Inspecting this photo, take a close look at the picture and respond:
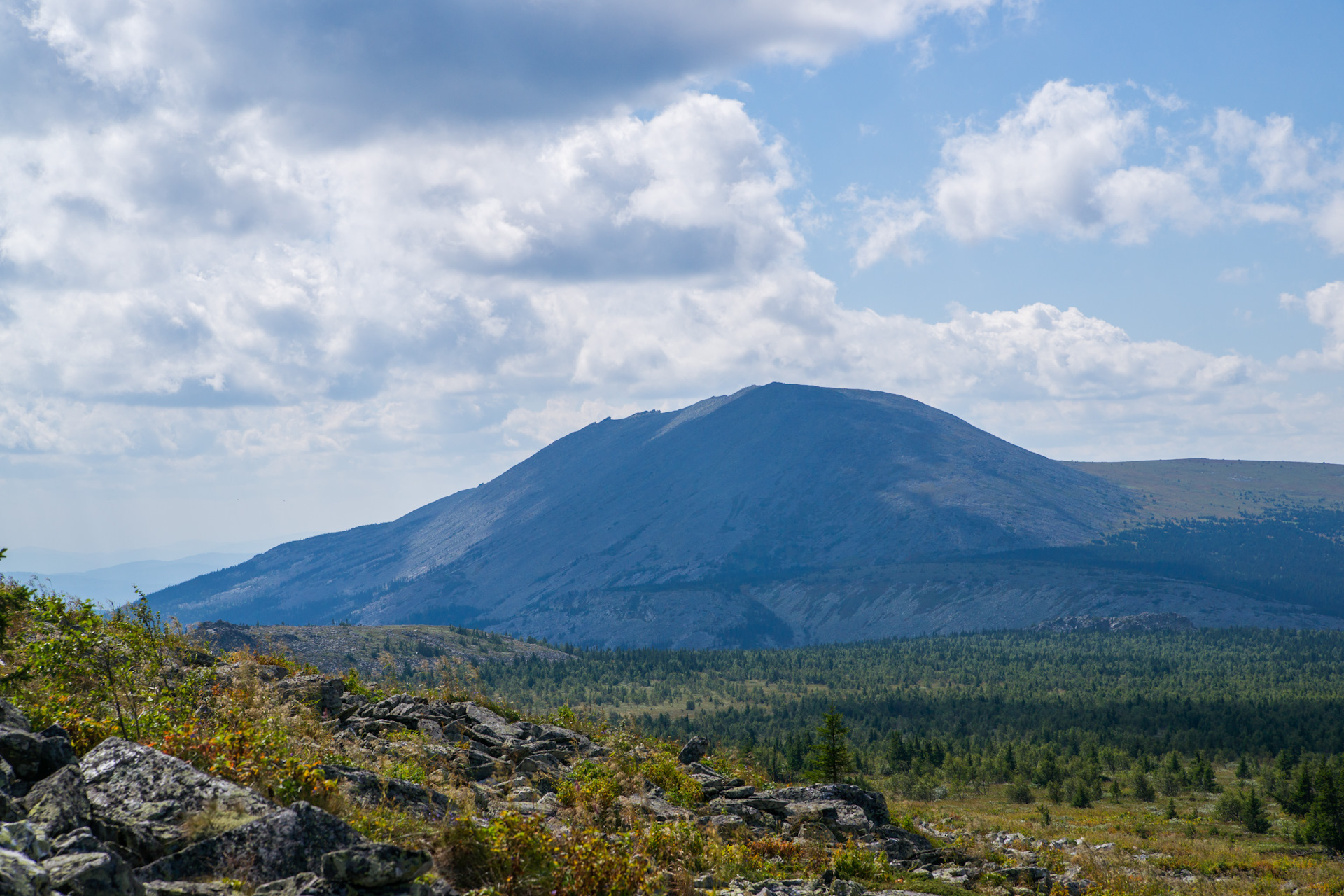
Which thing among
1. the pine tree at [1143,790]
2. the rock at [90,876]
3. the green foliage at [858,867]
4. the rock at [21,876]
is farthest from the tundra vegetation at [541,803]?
the pine tree at [1143,790]

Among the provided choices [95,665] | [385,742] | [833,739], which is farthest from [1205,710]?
[95,665]

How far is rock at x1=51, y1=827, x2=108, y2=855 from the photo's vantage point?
7.72 metres

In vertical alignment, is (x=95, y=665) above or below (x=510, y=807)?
above

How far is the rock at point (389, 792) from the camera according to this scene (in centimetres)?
1216

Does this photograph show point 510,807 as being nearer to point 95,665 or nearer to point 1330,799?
point 95,665

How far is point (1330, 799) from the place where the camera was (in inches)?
1656

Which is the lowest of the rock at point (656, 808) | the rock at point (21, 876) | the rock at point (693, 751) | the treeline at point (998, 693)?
the treeline at point (998, 693)

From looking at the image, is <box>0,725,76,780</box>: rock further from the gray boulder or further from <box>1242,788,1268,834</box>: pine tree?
<box>1242,788,1268,834</box>: pine tree

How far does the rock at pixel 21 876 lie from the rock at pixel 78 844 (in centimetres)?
102

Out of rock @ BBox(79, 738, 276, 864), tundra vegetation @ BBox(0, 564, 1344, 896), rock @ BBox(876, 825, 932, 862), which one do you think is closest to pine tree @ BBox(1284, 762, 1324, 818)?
tundra vegetation @ BBox(0, 564, 1344, 896)

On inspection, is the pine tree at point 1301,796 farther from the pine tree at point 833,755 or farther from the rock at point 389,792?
the rock at point 389,792

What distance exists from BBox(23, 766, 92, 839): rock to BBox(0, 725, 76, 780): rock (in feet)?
3.25

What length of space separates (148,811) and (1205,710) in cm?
12223

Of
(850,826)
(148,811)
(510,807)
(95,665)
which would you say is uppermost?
(95,665)
